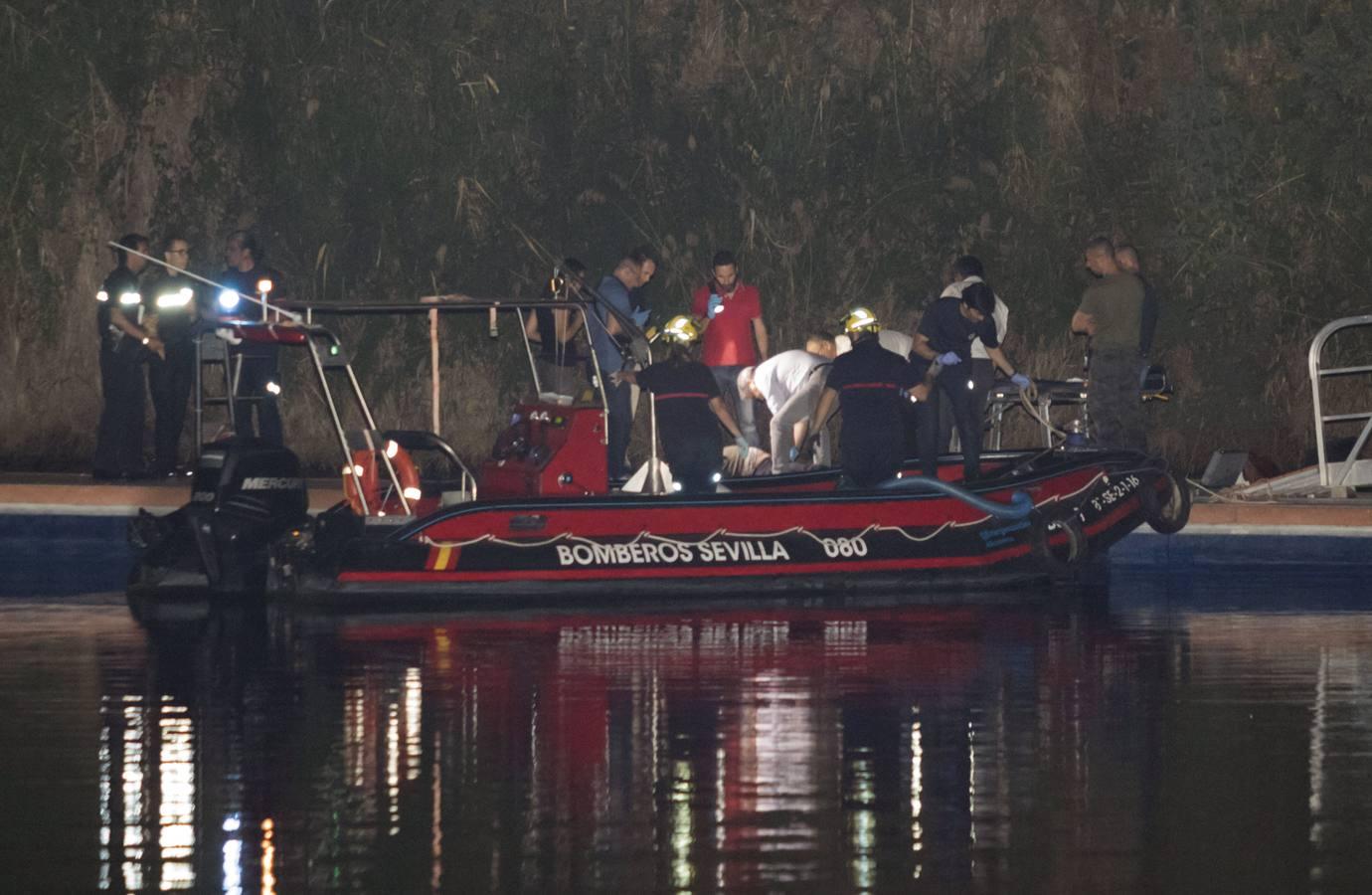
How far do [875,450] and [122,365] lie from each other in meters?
7.22

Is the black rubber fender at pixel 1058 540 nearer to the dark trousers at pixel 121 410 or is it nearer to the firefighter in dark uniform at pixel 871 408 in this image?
the firefighter in dark uniform at pixel 871 408

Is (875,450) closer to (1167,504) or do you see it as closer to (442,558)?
(1167,504)

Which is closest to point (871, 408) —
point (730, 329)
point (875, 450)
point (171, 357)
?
point (875, 450)

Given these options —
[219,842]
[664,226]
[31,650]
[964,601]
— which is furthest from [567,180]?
[219,842]

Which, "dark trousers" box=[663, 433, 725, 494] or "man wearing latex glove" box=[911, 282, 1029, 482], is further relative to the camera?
"man wearing latex glove" box=[911, 282, 1029, 482]

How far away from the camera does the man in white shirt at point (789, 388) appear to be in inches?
786

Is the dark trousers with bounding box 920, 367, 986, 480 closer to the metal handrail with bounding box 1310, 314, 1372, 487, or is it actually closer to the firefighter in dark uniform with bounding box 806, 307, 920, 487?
the firefighter in dark uniform with bounding box 806, 307, 920, 487

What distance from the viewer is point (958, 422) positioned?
18562 mm

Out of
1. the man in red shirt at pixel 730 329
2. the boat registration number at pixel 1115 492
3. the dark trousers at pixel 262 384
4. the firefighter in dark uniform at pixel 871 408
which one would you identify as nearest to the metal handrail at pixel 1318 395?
the boat registration number at pixel 1115 492

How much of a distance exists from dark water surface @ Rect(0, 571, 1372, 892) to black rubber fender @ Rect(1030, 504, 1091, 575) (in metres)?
1.69

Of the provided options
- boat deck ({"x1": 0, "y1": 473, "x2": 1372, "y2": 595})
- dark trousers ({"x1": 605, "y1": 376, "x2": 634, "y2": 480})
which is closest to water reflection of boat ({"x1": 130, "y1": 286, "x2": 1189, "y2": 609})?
boat deck ({"x1": 0, "y1": 473, "x2": 1372, "y2": 595})

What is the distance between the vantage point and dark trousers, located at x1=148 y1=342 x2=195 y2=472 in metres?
21.3

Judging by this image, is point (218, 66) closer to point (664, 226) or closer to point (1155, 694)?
point (664, 226)

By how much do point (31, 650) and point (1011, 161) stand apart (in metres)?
16.6
